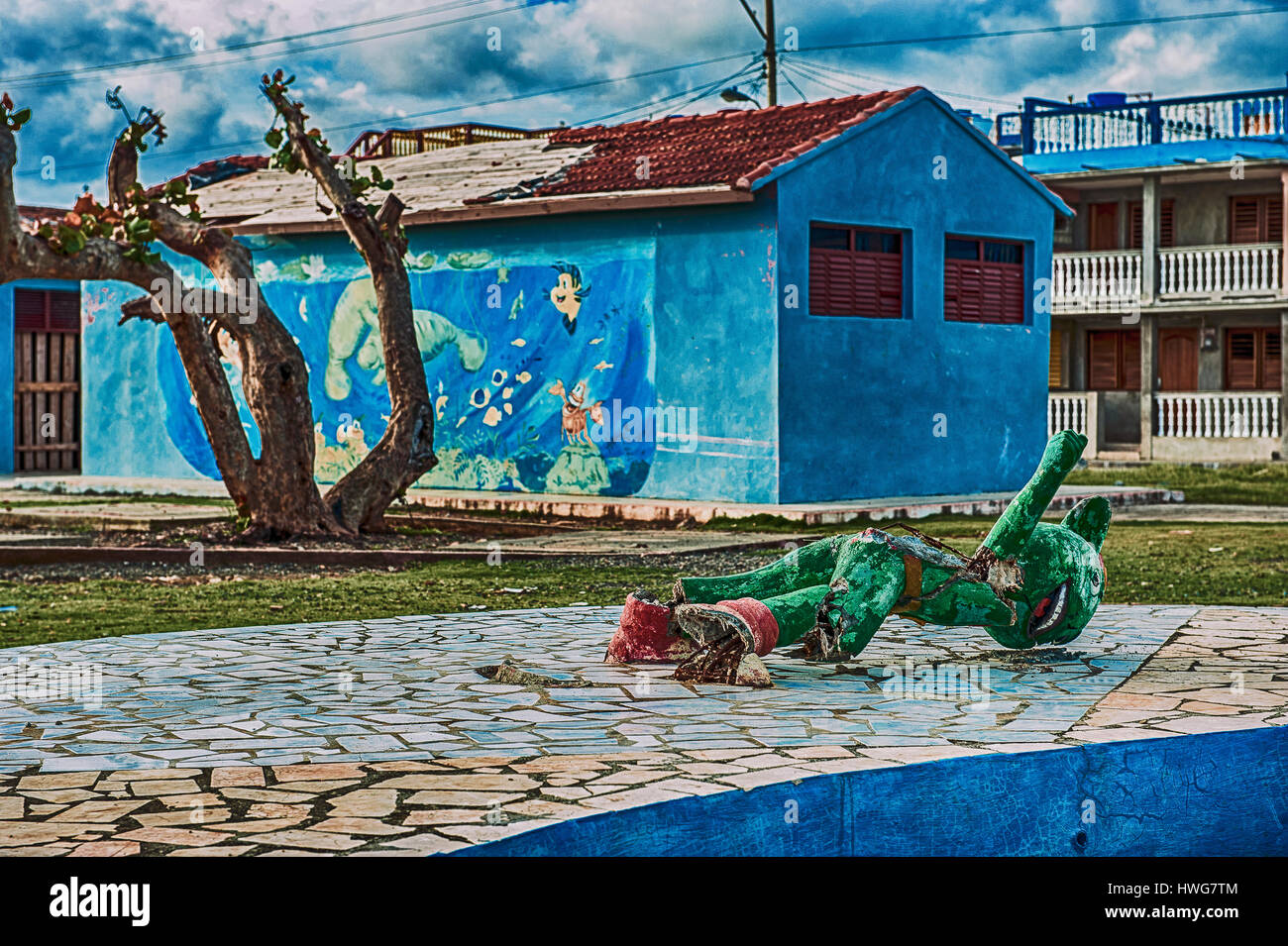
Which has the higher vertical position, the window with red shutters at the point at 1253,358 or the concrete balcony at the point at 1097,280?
the concrete balcony at the point at 1097,280

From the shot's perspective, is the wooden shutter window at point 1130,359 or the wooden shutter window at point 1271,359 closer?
the wooden shutter window at point 1271,359

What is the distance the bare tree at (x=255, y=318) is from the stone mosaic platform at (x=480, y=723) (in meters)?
6.44

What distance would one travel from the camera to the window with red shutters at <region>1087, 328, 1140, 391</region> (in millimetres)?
33188

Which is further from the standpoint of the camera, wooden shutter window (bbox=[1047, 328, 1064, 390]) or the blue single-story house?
wooden shutter window (bbox=[1047, 328, 1064, 390])

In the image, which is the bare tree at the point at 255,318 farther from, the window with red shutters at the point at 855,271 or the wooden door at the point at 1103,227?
the wooden door at the point at 1103,227

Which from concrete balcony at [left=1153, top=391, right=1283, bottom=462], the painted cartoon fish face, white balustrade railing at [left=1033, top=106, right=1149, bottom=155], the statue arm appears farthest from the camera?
white balustrade railing at [left=1033, top=106, right=1149, bottom=155]

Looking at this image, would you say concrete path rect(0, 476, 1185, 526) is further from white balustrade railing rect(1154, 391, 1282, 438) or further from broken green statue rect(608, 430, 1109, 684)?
white balustrade railing rect(1154, 391, 1282, 438)

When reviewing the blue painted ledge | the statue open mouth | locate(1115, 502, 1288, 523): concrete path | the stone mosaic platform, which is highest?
locate(1115, 502, 1288, 523): concrete path

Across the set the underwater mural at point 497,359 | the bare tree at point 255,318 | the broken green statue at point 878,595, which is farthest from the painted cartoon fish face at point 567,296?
the broken green statue at point 878,595

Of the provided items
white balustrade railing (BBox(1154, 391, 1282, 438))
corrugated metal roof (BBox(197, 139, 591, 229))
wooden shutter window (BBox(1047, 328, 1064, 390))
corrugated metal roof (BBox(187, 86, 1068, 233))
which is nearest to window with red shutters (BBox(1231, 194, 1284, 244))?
white balustrade railing (BBox(1154, 391, 1282, 438))

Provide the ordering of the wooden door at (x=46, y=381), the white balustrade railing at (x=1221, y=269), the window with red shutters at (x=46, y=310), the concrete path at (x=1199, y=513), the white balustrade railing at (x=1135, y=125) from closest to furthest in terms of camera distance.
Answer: the concrete path at (x=1199, y=513)
the wooden door at (x=46, y=381)
the window with red shutters at (x=46, y=310)
the white balustrade railing at (x=1221, y=269)
the white balustrade railing at (x=1135, y=125)

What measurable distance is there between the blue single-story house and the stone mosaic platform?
33.5ft

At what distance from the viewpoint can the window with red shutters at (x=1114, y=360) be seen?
3319 centimetres

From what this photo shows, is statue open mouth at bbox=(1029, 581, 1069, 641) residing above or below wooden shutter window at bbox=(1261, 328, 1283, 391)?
below
